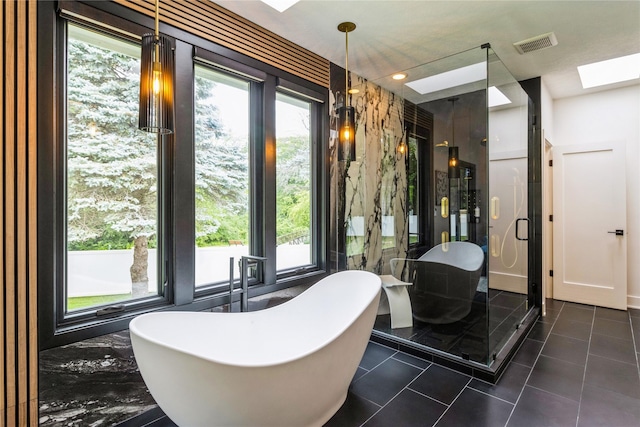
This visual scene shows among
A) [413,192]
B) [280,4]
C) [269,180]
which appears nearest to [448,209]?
[413,192]

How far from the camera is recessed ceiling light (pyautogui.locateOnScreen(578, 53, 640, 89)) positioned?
3355 mm

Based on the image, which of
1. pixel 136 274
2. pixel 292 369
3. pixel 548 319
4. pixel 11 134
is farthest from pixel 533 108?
pixel 11 134

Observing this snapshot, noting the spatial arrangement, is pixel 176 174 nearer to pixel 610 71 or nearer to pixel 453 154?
pixel 453 154

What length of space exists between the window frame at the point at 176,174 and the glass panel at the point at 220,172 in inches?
3.5

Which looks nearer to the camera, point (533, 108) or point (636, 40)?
point (636, 40)

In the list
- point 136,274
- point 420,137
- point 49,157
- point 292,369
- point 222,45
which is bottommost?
point 292,369

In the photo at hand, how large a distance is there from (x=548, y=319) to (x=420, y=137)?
2601 millimetres

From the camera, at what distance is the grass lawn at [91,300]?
1.76 metres

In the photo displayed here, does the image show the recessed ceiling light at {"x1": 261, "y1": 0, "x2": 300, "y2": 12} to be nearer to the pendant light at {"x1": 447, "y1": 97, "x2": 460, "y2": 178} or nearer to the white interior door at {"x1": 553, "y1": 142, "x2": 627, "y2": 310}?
the pendant light at {"x1": 447, "y1": 97, "x2": 460, "y2": 178}

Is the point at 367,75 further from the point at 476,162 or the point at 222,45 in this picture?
the point at 222,45

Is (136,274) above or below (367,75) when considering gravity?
below

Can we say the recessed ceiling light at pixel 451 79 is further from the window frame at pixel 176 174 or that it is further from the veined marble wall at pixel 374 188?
the window frame at pixel 176 174

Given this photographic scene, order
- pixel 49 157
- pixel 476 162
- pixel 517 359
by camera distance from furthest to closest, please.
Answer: pixel 476 162
pixel 517 359
pixel 49 157

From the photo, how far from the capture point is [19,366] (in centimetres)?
144
